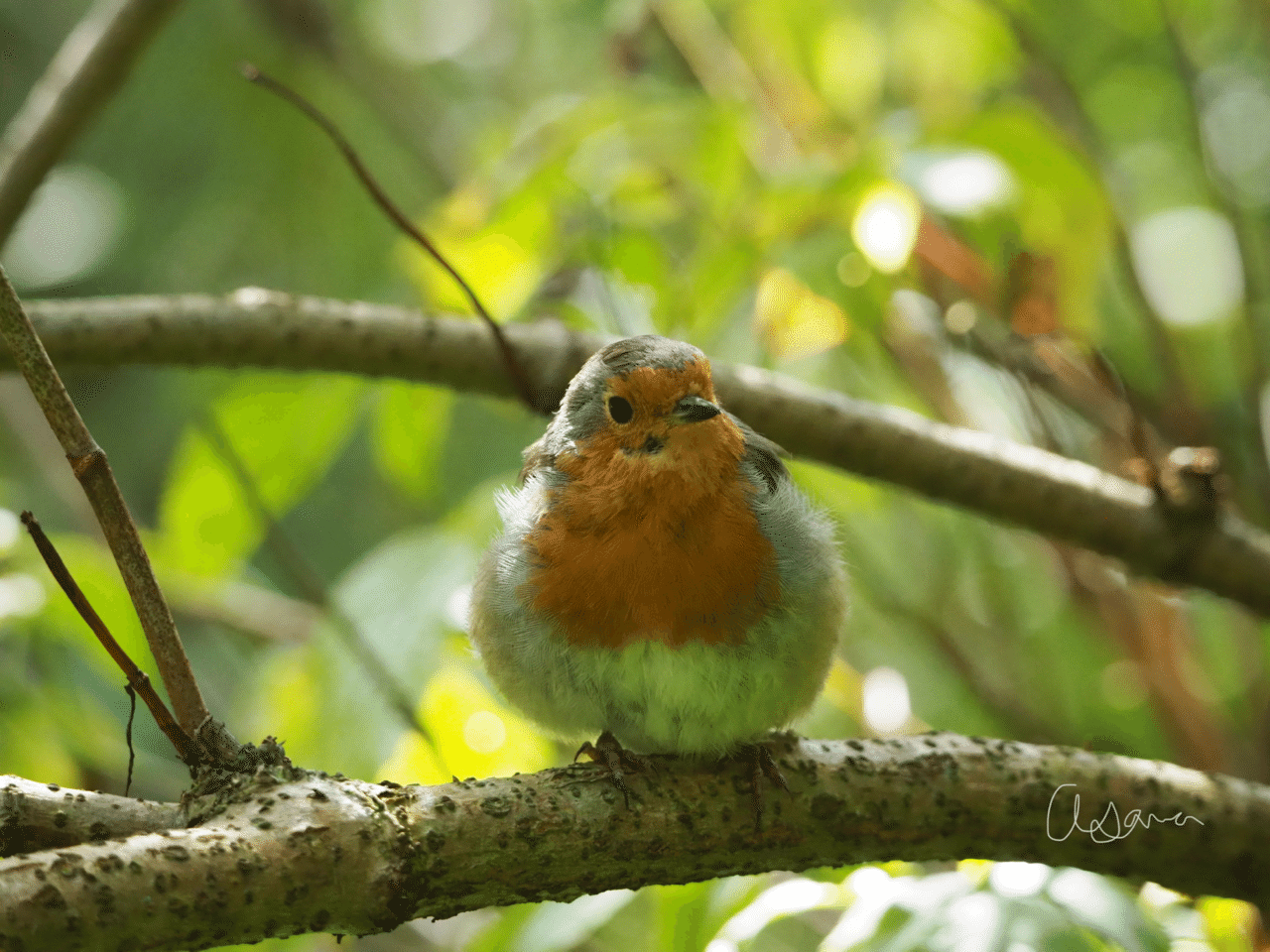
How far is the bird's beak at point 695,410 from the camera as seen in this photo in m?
2.56

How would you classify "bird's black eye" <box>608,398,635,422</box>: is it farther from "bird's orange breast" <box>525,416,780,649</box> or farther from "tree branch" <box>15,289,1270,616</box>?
"tree branch" <box>15,289,1270,616</box>

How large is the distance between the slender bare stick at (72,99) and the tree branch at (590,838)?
6.94 ft

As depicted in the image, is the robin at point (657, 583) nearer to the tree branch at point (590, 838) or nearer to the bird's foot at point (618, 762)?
the bird's foot at point (618, 762)

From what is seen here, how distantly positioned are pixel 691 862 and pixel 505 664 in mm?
631

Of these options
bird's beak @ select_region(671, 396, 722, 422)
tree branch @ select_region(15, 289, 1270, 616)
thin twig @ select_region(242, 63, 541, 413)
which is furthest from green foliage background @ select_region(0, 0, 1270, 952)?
bird's beak @ select_region(671, 396, 722, 422)

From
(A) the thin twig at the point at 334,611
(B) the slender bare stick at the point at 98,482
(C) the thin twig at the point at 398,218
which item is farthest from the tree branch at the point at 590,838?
(C) the thin twig at the point at 398,218

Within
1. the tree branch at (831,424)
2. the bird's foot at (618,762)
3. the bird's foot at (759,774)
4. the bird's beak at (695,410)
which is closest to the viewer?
the bird's foot at (618,762)

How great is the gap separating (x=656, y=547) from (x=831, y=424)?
0.73m

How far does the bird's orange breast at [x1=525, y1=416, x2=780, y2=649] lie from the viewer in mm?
2441

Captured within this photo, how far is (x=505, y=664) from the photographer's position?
8.41 feet

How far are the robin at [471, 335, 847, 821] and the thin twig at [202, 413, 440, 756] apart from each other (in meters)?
0.24

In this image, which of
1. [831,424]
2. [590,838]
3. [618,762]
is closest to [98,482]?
[590,838]

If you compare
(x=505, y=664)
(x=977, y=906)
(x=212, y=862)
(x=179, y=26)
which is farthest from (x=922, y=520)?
(x=179, y=26)
